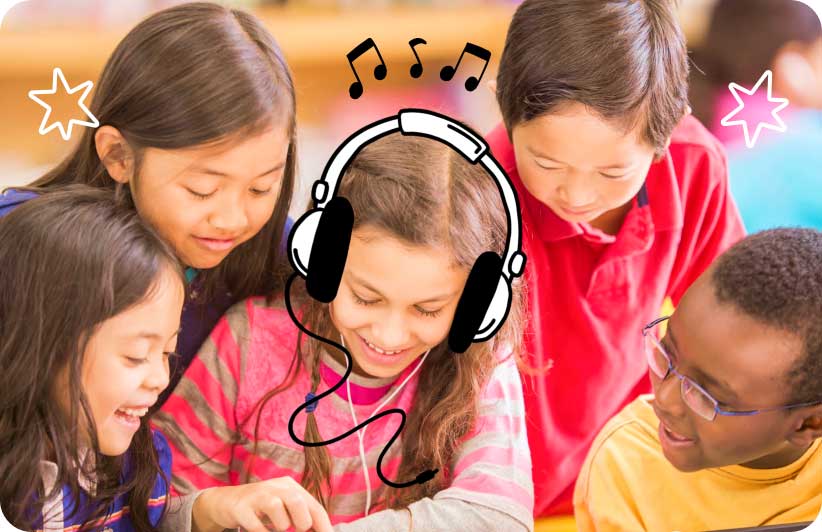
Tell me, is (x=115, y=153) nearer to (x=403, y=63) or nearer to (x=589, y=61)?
(x=403, y=63)

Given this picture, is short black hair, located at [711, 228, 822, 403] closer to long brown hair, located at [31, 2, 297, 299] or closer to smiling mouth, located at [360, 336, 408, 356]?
smiling mouth, located at [360, 336, 408, 356]

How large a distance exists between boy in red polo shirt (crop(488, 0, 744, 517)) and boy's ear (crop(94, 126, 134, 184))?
13.4 inches

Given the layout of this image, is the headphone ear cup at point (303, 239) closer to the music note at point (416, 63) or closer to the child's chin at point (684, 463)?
the music note at point (416, 63)

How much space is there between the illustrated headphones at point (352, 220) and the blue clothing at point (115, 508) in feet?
0.71

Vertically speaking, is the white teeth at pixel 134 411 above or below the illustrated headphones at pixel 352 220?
below

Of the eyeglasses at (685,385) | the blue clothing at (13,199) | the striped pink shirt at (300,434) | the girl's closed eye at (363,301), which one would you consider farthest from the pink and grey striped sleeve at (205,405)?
the eyeglasses at (685,385)

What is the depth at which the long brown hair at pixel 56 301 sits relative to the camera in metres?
0.94

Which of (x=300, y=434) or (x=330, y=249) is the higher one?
(x=330, y=249)

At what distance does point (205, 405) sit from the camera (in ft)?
3.41

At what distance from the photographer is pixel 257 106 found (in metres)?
0.96

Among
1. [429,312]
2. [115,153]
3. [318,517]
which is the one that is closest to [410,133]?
[429,312]

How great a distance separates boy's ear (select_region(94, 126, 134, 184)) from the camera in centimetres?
97

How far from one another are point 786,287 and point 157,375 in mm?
611

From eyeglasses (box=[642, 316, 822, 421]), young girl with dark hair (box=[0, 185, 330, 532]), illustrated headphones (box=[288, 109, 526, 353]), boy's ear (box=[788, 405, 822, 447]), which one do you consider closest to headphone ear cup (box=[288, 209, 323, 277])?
illustrated headphones (box=[288, 109, 526, 353])
